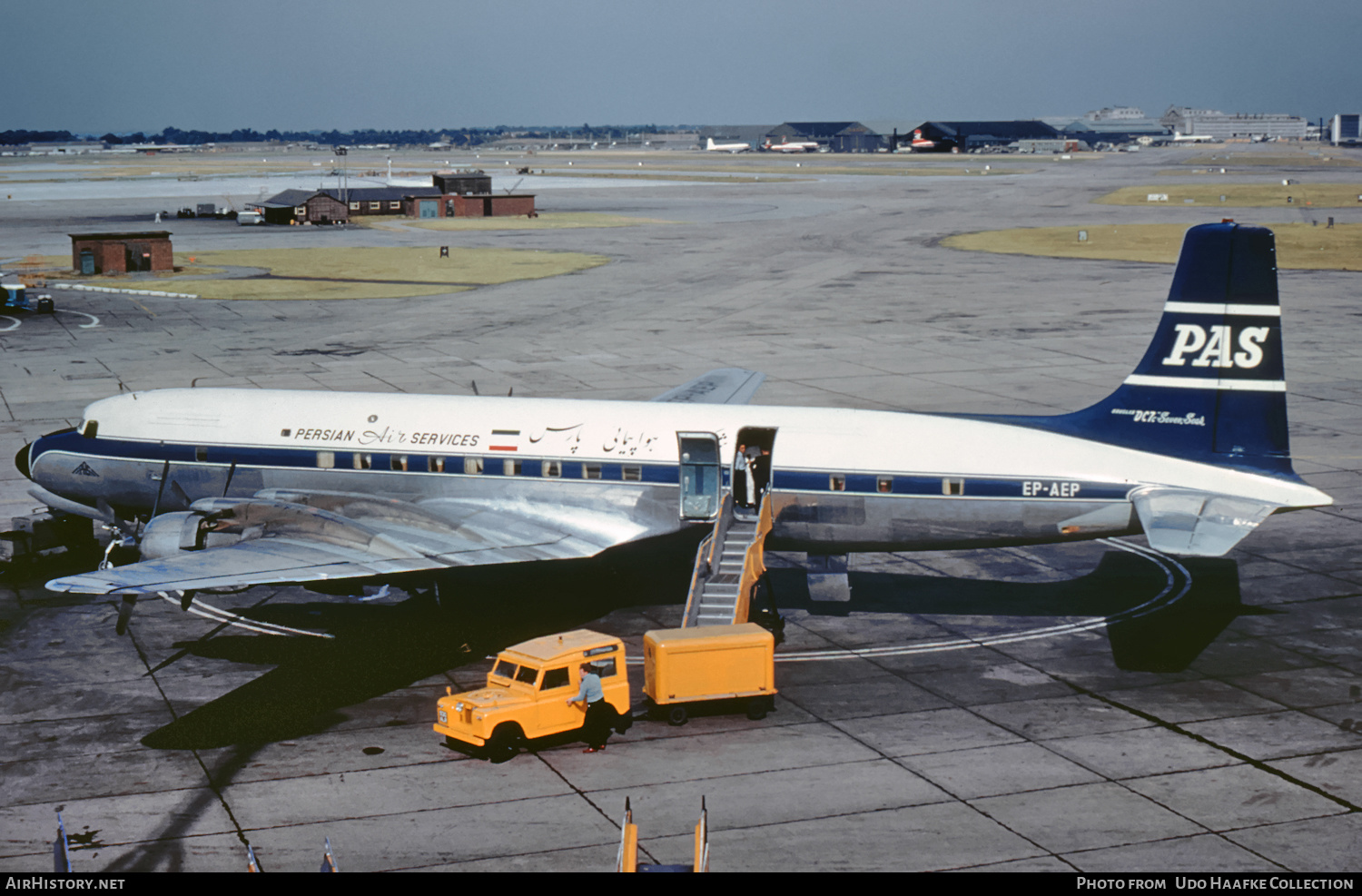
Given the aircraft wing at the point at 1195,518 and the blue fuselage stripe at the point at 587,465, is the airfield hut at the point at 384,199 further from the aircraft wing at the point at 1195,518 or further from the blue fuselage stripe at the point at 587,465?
the aircraft wing at the point at 1195,518

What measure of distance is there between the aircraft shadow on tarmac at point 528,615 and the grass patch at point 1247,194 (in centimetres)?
12335

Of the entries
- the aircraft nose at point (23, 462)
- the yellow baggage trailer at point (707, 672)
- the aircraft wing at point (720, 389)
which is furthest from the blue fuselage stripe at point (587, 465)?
the aircraft wing at point (720, 389)

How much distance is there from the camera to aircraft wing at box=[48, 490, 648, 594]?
904 inches

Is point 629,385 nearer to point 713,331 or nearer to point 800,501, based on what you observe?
point 713,331

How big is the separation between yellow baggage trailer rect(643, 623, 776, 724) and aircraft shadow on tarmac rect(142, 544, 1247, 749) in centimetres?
520

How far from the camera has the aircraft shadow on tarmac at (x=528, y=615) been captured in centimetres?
2358

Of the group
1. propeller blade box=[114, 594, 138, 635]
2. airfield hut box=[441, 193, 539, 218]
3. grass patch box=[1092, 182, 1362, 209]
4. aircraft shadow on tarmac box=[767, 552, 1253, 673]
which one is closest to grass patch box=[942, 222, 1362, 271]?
grass patch box=[1092, 182, 1362, 209]

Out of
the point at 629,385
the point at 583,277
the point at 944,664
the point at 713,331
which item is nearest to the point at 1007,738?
the point at 944,664

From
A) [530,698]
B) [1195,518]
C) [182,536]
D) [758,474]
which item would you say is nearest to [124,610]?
[182,536]

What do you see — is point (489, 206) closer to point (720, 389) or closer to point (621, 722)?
point (720, 389)

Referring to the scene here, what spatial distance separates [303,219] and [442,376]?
277ft

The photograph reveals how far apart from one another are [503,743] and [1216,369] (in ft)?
54.6

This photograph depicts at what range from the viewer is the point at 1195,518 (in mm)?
24969

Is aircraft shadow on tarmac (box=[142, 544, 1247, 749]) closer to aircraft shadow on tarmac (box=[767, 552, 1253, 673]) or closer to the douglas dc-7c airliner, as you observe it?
aircraft shadow on tarmac (box=[767, 552, 1253, 673])
